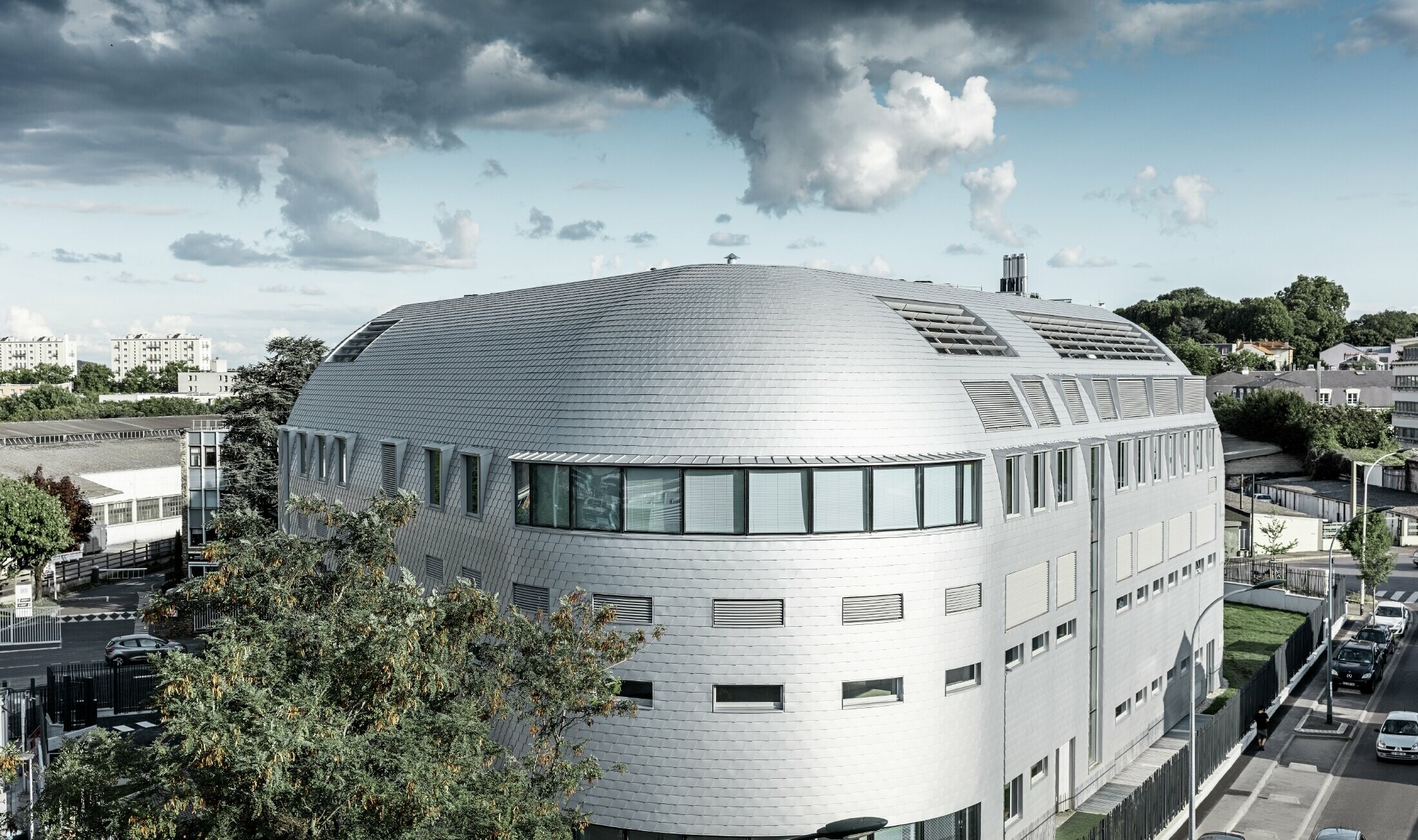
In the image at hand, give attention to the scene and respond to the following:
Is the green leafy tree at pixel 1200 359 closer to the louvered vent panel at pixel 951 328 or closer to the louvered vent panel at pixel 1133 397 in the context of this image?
the louvered vent panel at pixel 1133 397

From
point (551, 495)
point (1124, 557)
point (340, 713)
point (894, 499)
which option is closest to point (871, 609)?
point (894, 499)

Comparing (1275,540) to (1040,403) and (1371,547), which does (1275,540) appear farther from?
(1040,403)

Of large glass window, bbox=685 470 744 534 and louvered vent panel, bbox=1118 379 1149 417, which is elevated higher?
louvered vent panel, bbox=1118 379 1149 417

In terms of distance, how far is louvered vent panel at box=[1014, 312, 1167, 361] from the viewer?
49.4 m

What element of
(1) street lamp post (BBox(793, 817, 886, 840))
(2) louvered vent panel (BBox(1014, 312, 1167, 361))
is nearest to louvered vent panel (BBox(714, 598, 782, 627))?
(1) street lamp post (BBox(793, 817, 886, 840))

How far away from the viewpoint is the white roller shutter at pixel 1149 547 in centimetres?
4788

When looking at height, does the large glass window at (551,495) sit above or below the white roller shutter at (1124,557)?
above

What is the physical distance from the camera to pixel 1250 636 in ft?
223

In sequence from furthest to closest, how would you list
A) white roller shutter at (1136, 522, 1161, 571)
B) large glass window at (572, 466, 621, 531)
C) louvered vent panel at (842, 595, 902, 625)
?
white roller shutter at (1136, 522, 1161, 571), large glass window at (572, 466, 621, 531), louvered vent panel at (842, 595, 902, 625)

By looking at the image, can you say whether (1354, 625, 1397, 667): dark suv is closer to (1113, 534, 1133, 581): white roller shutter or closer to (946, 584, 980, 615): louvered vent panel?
(1113, 534, 1133, 581): white roller shutter

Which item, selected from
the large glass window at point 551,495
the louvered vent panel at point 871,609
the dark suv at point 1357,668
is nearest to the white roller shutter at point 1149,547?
the dark suv at point 1357,668

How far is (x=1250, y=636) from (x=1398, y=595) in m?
23.4

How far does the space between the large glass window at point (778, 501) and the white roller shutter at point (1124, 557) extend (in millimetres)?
18818

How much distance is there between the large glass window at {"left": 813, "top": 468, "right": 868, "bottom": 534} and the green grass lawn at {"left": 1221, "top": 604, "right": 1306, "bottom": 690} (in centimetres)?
3576
